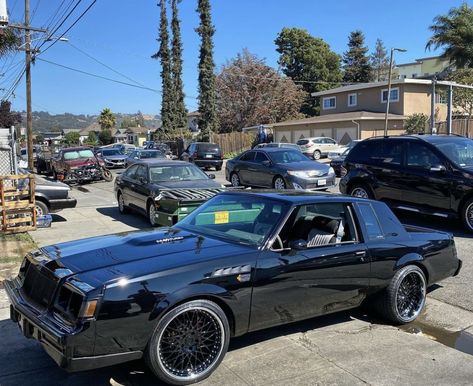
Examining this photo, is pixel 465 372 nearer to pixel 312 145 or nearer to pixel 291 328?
pixel 291 328

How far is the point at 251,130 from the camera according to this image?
5462 centimetres

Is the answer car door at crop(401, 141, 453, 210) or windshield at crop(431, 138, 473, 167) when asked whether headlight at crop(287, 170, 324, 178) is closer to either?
car door at crop(401, 141, 453, 210)

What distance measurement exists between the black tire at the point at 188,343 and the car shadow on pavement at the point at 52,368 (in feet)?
0.83

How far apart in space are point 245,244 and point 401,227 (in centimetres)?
212

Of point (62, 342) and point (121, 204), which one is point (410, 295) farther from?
point (121, 204)

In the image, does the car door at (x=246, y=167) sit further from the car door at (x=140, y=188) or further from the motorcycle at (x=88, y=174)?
the motorcycle at (x=88, y=174)

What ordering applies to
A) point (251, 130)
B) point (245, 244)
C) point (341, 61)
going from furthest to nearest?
point (341, 61), point (251, 130), point (245, 244)

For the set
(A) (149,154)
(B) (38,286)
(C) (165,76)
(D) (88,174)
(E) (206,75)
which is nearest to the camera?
(B) (38,286)

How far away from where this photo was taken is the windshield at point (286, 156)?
16.2 meters

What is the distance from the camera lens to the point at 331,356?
4.53 metres

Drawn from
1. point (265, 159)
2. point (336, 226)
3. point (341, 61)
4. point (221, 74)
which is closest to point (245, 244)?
point (336, 226)

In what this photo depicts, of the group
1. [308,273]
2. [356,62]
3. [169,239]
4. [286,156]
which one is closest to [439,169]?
[308,273]

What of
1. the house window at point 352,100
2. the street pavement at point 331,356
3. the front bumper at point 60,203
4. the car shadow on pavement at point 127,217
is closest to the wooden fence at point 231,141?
the house window at point 352,100

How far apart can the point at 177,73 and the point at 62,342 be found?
5248cm
